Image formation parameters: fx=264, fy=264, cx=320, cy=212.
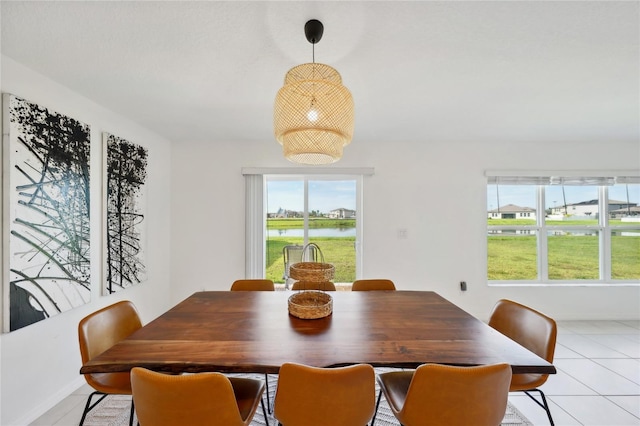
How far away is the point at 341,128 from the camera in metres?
1.31

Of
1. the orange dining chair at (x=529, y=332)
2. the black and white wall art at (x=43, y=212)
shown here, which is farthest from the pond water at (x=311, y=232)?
the orange dining chair at (x=529, y=332)

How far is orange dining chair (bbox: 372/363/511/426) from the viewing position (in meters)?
0.97

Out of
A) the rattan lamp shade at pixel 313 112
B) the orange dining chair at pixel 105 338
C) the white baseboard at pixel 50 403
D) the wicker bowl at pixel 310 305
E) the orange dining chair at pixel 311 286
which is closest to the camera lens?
the rattan lamp shade at pixel 313 112

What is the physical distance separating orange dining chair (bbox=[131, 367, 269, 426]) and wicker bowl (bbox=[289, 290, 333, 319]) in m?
0.60

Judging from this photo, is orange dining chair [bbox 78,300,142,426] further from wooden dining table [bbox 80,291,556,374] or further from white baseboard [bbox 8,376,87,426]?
white baseboard [bbox 8,376,87,426]

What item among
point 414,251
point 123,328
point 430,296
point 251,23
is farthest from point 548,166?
point 123,328

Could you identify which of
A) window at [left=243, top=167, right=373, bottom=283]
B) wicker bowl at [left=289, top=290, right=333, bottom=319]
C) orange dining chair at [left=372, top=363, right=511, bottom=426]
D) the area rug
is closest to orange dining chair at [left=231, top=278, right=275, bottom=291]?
wicker bowl at [left=289, top=290, right=333, bottom=319]

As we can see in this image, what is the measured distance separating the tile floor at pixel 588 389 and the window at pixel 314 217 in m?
2.00

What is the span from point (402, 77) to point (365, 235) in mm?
1995

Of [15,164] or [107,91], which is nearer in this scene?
[15,164]

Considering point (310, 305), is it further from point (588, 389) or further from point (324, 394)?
point (588, 389)

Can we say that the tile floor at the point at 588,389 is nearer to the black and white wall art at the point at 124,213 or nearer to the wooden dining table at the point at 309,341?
the black and white wall art at the point at 124,213

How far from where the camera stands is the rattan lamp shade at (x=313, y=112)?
1247mm

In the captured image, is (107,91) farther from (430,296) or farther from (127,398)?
(430,296)
